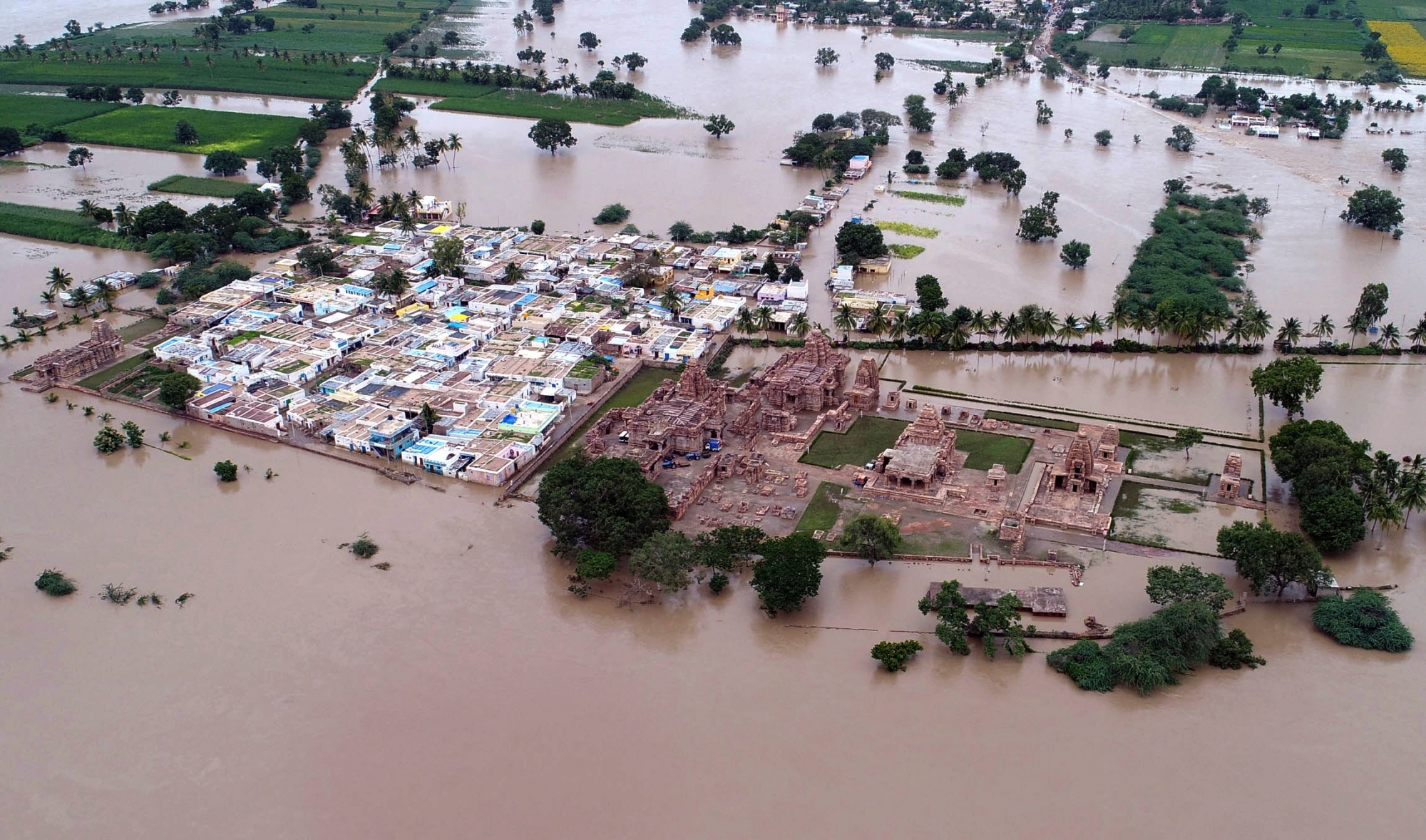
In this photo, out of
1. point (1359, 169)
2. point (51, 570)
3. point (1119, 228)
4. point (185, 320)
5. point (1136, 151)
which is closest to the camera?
point (51, 570)

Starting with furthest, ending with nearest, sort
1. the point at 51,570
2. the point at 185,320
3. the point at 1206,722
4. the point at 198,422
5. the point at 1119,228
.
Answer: the point at 1119,228
the point at 185,320
the point at 198,422
the point at 51,570
the point at 1206,722

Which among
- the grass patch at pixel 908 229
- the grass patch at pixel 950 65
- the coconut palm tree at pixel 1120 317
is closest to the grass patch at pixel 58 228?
the grass patch at pixel 908 229

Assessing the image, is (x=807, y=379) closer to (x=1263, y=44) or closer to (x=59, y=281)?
(x=59, y=281)

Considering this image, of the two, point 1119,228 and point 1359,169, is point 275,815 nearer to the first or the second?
point 1119,228

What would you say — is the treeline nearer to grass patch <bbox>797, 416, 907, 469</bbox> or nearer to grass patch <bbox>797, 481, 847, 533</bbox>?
grass patch <bbox>797, 416, 907, 469</bbox>

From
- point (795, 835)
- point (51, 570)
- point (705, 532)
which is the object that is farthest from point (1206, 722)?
point (51, 570)

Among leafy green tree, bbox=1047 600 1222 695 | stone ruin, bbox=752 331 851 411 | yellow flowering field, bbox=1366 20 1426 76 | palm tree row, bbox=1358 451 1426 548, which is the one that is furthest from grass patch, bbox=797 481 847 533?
yellow flowering field, bbox=1366 20 1426 76
